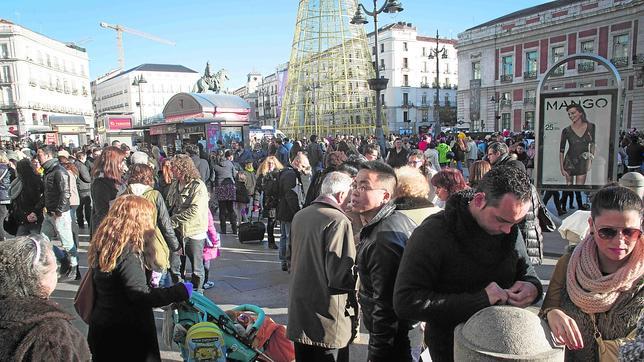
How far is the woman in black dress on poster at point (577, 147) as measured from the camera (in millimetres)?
5711

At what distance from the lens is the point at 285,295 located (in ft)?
16.9

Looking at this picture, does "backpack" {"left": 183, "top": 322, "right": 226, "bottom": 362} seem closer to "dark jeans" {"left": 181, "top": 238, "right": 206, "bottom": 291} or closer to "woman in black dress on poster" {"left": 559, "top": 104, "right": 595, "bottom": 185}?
"dark jeans" {"left": 181, "top": 238, "right": 206, "bottom": 291}

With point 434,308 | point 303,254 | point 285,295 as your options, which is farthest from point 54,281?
point 285,295

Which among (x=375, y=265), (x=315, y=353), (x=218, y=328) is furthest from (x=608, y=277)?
(x=218, y=328)

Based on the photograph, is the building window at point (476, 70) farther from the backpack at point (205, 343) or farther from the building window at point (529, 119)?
the backpack at point (205, 343)

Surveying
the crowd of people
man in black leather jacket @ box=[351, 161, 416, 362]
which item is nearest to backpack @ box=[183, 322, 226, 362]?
the crowd of people

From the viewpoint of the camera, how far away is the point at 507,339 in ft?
3.83

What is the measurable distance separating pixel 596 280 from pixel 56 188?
591 centimetres

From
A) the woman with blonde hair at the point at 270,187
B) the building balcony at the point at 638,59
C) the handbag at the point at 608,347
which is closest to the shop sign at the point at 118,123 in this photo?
the woman with blonde hair at the point at 270,187

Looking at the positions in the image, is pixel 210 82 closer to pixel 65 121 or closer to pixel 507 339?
pixel 65 121

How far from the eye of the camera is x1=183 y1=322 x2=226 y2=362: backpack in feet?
10.3

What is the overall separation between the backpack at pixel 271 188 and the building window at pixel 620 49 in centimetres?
3769

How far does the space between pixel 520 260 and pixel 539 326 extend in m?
0.73

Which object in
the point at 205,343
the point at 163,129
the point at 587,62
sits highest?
the point at 587,62
